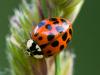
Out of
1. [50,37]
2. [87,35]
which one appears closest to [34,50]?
[50,37]

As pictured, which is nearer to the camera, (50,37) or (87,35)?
(50,37)

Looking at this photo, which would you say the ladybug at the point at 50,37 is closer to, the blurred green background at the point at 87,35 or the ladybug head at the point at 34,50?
the ladybug head at the point at 34,50

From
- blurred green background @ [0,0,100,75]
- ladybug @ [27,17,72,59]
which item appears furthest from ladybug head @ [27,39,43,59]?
blurred green background @ [0,0,100,75]

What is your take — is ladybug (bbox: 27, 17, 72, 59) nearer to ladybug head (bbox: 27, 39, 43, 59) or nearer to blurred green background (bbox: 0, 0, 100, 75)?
ladybug head (bbox: 27, 39, 43, 59)

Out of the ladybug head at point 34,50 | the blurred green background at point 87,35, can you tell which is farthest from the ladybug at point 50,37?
the blurred green background at point 87,35

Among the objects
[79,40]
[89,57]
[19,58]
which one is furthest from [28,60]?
[79,40]

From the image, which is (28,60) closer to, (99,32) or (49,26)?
(49,26)

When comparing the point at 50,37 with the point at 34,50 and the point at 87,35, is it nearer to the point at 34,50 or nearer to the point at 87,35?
the point at 34,50
